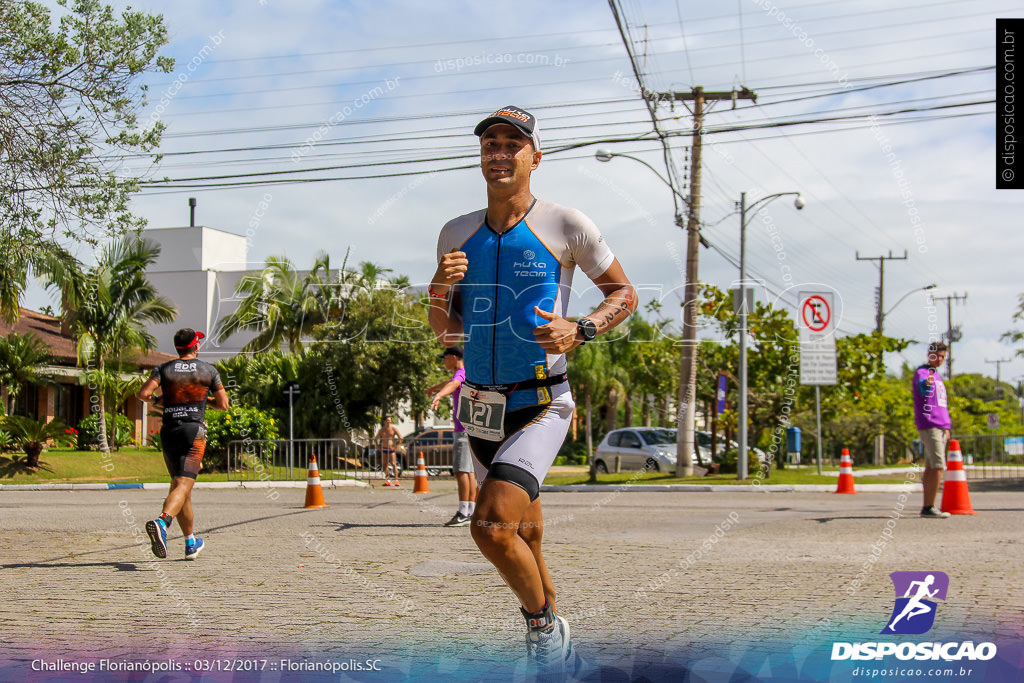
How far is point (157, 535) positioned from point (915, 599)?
17.3 ft

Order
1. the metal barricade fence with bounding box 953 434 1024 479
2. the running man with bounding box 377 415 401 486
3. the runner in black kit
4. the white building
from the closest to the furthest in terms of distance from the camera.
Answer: the runner in black kit, the running man with bounding box 377 415 401 486, the metal barricade fence with bounding box 953 434 1024 479, the white building

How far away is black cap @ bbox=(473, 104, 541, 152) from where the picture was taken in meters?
3.84

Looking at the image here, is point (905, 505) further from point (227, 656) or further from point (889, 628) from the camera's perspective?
point (227, 656)

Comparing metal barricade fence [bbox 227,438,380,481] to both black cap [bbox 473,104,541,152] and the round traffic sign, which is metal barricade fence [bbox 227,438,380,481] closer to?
the round traffic sign

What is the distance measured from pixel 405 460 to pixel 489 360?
23252mm

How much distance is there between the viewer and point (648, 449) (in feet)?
81.5

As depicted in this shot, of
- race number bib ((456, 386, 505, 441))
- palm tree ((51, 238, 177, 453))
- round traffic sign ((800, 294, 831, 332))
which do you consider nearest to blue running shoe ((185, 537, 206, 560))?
race number bib ((456, 386, 505, 441))

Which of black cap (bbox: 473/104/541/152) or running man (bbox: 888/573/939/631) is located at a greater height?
black cap (bbox: 473/104/541/152)

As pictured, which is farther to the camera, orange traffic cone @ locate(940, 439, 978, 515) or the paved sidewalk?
orange traffic cone @ locate(940, 439, 978, 515)

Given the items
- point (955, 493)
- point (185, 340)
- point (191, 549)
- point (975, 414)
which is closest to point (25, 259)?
point (185, 340)

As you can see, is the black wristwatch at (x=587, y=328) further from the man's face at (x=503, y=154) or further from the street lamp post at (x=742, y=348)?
the street lamp post at (x=742, y=348)

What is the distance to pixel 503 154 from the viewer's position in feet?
12.7

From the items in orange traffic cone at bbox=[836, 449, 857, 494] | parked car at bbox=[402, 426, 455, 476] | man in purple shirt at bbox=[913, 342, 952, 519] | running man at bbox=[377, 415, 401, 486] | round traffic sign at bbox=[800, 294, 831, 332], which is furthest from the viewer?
parked car at bbox=[402, 426, 455, 476]

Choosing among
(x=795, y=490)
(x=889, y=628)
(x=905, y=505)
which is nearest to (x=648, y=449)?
(x=795, y=490)
